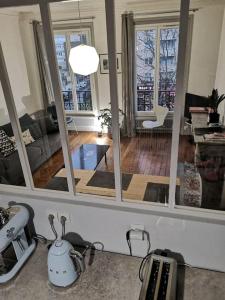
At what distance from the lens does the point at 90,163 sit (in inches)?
118

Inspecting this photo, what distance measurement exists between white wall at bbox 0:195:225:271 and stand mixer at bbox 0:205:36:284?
0.15 meters

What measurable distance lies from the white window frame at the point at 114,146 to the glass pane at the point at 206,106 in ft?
0.86

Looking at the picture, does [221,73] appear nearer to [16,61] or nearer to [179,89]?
[179,89]

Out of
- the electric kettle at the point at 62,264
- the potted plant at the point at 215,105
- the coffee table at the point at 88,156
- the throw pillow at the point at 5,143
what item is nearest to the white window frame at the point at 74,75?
the coffee table at the point at 88,156

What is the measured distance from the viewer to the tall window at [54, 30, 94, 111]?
4895 mm

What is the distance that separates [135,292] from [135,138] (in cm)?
302

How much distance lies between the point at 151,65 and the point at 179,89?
3.79 meters

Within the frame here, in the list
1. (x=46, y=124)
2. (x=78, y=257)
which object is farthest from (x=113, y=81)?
(x=46, y=124)

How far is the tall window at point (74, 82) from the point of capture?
16.1 feet

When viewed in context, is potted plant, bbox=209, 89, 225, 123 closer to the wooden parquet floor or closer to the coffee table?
the wooden parquet floor

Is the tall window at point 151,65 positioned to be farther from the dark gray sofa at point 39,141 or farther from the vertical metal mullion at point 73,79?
the dark gray sofa at point 39,141

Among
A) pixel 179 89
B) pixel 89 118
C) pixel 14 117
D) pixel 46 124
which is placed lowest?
pixel 89 118

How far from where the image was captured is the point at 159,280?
50.2 inches

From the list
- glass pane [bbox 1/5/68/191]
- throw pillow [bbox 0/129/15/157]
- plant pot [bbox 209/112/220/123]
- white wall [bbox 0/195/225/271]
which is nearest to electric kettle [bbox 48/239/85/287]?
white wall [bbox 0/195/225/271]
